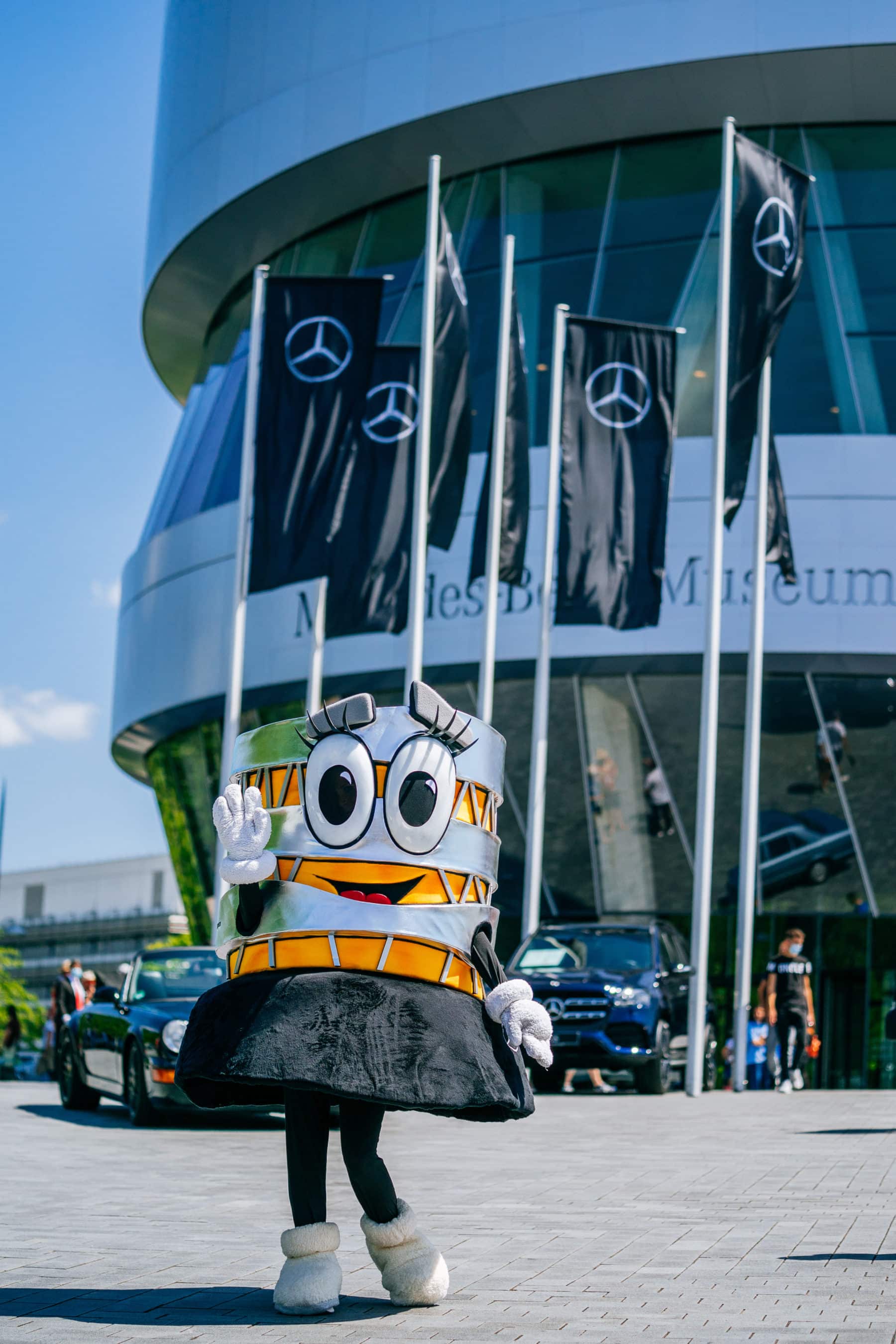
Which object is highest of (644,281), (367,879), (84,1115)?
(644,281)

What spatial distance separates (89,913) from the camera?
86.1 meters

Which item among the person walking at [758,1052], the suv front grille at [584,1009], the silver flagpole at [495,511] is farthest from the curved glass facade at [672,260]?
the suv front grille at [584,1009]

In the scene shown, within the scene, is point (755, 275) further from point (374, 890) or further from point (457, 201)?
point (374, 890)

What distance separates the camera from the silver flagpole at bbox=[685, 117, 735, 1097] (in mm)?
18234

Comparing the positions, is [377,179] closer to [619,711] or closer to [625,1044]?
[619,711]

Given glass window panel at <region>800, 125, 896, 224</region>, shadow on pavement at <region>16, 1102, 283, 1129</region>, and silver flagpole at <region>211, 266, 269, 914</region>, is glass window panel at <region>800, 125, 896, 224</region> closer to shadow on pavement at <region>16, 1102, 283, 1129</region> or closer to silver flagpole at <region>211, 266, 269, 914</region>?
silver flagpole at <region>211, 266, 269, 914</region>

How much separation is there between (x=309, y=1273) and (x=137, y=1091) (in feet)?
27.5

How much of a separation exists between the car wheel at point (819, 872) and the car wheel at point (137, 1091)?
12984 mm

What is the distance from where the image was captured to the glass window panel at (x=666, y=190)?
26.0 meters

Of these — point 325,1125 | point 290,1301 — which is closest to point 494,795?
point 325,1125

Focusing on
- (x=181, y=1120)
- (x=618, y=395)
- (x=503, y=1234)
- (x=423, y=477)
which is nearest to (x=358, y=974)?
(x=503, y=1234)

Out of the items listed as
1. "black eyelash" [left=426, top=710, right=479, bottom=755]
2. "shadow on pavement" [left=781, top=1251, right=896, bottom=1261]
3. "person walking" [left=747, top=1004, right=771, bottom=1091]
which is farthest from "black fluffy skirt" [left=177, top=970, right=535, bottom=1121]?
"person walking" [left=747, top=1004, right=771, bottom=1091]

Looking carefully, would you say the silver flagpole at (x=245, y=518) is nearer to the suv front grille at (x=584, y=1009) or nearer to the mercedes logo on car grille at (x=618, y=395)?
the mercedes logo on car grille at (x=618, y=395)

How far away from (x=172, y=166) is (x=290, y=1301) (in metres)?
28.3
